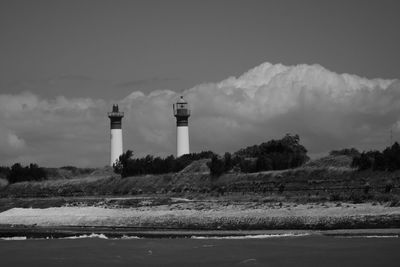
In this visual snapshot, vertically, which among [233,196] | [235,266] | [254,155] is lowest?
[235,266]

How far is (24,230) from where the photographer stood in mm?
46750

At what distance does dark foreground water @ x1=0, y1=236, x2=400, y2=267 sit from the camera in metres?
27.5

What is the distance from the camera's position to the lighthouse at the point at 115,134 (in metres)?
94.8

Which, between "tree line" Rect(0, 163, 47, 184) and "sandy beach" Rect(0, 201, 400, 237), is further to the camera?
"tree line" Rect(0, 163, 47, 184)

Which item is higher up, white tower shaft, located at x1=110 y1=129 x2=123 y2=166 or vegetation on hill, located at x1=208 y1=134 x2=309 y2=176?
white tower shaft, located at x1=110 y1=129 x2=123 y2=166

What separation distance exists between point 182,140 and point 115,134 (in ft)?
30.9

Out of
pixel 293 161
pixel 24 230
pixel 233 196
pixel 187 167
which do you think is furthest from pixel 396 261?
pixel 187 167

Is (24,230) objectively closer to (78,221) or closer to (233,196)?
(78,221)

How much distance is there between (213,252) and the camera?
30.3 meters

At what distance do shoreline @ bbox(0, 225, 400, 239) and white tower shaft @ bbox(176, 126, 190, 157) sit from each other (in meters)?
41.3

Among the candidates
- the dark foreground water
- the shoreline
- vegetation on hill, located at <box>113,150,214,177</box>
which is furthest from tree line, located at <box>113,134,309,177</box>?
the dark foreground water

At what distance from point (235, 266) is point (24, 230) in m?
23.1

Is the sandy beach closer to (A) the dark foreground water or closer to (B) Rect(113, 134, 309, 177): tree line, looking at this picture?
(A) the dark foreground water

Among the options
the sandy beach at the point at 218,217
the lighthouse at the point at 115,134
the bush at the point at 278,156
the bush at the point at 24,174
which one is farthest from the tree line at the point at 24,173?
the sandy beach at the point at 218,217
